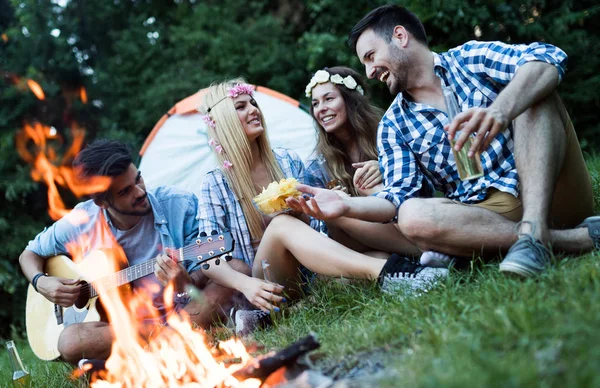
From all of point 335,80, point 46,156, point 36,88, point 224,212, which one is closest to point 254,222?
point 224,212

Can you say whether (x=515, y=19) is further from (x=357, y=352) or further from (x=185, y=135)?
(x=357, y=352)

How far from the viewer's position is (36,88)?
23.9 feet

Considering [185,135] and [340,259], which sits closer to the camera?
[340,259]

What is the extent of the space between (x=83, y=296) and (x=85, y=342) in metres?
0.45

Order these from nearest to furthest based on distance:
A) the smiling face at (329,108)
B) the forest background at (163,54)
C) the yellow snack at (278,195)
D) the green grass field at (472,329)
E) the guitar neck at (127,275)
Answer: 1. the green grass field at (472,329)
2. the yellow snack at (278,195)
3. the guitar neck at (127,275)
4. the smiling face at (329,108)
5. the forest background at (163,54)

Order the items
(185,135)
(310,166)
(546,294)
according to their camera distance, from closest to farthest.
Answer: (546,294)
(310,166)
(185,135)

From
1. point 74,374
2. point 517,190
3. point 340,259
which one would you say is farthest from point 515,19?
point 74,374

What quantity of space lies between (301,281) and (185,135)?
2.93 metres

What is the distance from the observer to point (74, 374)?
3369 mm

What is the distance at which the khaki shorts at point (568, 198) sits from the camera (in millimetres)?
2893

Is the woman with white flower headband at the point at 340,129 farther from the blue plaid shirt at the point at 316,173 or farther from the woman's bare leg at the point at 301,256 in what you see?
the woman's bare leg at the point at 301,256

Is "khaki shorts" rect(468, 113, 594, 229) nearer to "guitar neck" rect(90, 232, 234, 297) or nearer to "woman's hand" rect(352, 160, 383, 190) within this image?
"woman's hand" rect(352, 160, 383, 190)

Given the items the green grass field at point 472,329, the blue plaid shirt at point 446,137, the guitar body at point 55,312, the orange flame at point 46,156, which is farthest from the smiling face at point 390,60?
the orange flame at point 46,156

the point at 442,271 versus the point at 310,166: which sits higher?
the point at 310,166
